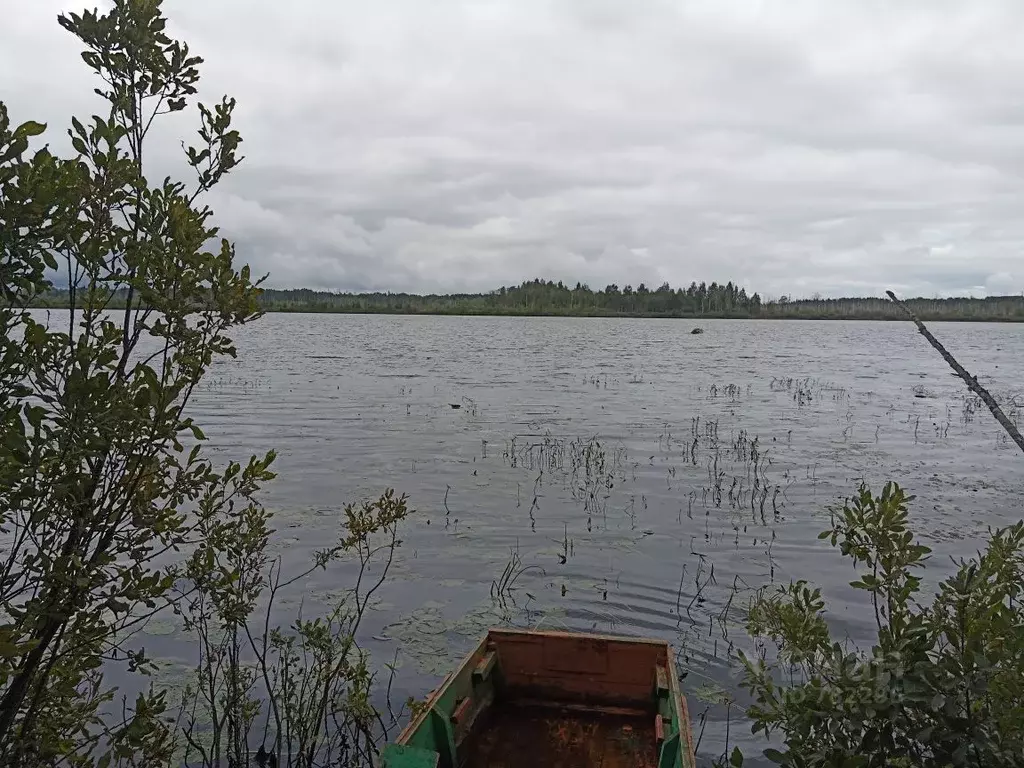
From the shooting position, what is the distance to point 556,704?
6.68 m

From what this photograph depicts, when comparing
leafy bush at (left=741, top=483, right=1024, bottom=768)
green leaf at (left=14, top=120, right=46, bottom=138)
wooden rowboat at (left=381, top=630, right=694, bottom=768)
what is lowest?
wooden rowboat at (left=381, top=630, right=694, bottom=768)

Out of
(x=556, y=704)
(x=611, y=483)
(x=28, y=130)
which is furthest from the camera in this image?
(x=611, y=483)

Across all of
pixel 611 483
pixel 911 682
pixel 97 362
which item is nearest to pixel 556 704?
pixel 911 682

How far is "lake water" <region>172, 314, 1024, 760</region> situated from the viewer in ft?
30.1

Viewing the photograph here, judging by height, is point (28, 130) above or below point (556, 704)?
above

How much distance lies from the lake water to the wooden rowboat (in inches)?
34.8

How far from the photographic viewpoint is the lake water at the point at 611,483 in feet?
30.1

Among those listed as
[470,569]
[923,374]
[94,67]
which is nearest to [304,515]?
[470,569]

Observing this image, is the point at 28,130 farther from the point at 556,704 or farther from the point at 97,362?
the point at 556,704

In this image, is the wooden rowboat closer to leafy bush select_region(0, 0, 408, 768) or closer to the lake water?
the lake water

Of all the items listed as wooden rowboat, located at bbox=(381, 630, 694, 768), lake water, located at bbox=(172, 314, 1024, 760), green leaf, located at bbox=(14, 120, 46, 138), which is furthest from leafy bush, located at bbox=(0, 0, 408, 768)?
lake water, located at bbox=(172, 314, 1024, 760)

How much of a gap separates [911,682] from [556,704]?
422 cm

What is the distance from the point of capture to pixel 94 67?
3.52 m

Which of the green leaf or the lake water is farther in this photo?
the lake water
